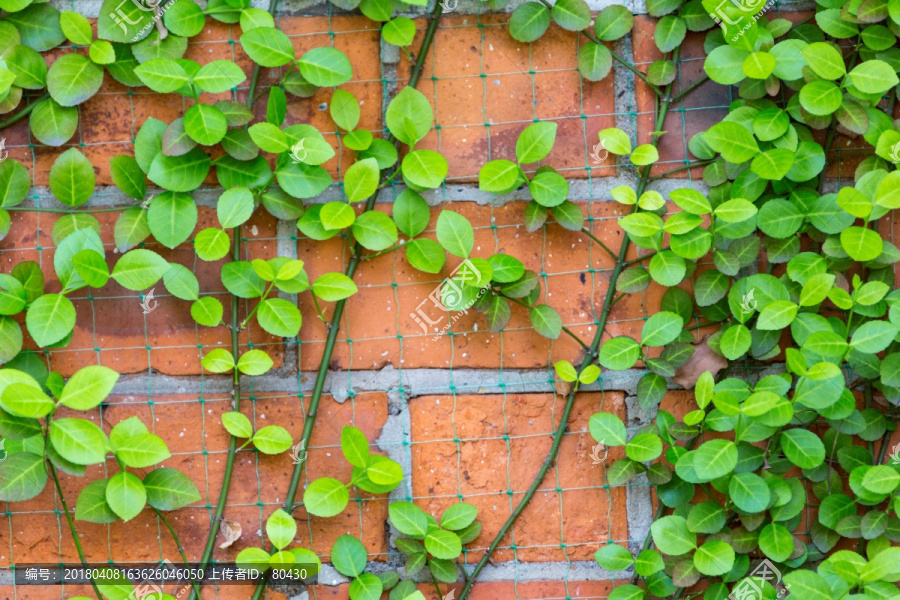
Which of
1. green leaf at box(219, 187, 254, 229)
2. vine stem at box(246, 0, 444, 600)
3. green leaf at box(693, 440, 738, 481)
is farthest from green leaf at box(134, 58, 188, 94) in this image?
green leaf at box(693, 440, 738, 481)

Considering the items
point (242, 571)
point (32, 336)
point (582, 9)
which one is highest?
point (582, 9)

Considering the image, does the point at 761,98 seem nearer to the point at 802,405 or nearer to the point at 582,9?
the point at 582,9

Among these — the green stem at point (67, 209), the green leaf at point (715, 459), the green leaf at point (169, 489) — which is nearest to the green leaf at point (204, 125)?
Answer: the green stem at point (67, 209)

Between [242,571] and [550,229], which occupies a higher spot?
[550,229]

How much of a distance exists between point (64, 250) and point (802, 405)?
766 millimetres

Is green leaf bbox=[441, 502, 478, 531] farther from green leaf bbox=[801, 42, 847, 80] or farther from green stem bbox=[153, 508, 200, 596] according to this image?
green leaf bbox=[801, 42, 847, 80]

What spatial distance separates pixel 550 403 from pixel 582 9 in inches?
16.9

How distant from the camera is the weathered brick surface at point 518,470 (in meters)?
0.80

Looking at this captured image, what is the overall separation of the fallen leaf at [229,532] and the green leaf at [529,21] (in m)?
0.61

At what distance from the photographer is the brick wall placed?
0.79m

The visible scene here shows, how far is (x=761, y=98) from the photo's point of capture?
0.79 metres

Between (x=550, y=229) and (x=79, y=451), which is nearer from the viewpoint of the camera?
(x=79, y=451)

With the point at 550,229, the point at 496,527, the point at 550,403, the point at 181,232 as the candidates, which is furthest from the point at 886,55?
the point at 181,232

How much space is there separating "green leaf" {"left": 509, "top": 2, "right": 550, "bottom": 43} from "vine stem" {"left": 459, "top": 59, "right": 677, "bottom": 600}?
16cm
